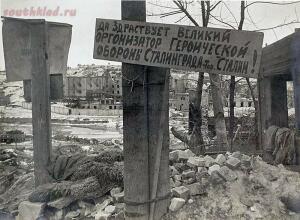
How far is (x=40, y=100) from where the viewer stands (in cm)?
410

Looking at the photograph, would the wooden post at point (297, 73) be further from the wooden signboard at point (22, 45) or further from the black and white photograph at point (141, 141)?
the wooden signboard at point (22, 45)

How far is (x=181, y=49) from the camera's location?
2949 millimetres

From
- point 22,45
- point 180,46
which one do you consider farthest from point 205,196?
point 22,45

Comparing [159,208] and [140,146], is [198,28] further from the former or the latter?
[159,208]

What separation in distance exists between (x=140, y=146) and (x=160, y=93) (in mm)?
497

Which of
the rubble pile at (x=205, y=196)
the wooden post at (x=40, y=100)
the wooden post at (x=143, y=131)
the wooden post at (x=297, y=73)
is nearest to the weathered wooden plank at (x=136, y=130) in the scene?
the wooden post at (x=143, y=131)

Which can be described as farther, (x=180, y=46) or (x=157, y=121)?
(x=157, y=121)

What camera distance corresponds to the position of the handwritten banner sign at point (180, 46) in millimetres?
A: 2816

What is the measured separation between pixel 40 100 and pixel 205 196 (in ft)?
6.87

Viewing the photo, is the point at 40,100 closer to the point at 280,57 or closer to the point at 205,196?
the point at 205,196

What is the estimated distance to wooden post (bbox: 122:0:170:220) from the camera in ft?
10.4

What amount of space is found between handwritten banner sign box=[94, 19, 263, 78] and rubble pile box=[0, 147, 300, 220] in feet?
4.28

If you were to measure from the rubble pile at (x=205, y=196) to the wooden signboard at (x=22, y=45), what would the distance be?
50.0 inches

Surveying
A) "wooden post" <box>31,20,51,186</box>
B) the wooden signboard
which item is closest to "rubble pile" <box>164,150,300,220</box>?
"wooden post" <box>31,20,51,186</box>
